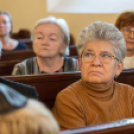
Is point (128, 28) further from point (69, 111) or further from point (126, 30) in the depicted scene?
point (69, 111)

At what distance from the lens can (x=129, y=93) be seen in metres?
1.61

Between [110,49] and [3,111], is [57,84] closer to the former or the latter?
[110,49]

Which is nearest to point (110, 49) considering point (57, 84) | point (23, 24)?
point (57, 84)

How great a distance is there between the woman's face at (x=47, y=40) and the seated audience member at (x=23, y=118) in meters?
1.77

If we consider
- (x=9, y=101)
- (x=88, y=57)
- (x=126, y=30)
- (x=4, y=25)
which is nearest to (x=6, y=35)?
(x=4, y=25)

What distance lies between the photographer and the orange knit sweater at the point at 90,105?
1.43 metres

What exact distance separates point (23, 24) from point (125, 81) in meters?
5.46

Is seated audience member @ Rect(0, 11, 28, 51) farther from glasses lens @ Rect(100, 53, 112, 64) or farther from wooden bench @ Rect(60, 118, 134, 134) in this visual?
wooden bench @ Rect(60, 118, 134, 134)

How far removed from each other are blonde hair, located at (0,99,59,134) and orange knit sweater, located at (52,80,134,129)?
83 centimetres

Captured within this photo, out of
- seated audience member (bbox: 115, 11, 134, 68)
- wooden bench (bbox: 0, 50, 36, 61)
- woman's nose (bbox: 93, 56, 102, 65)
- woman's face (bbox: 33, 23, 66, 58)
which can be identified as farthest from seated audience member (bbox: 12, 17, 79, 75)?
woman's nose (bbox: 93, 56, 102, 65)

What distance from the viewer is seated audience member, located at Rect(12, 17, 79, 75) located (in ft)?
7.79

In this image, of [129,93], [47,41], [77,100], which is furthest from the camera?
[47,41]

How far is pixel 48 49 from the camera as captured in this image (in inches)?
94.2

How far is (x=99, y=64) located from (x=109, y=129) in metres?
0.71
